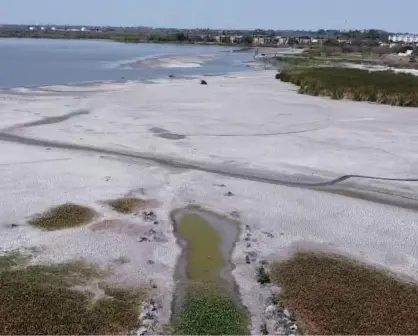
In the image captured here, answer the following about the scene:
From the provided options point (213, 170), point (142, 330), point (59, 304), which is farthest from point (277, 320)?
point (213, 170)

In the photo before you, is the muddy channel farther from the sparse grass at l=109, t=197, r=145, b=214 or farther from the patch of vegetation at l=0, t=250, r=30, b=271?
the patch of vegetation at l=0, t=250, r=30, b=271

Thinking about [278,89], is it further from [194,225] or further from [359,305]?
[359,305]

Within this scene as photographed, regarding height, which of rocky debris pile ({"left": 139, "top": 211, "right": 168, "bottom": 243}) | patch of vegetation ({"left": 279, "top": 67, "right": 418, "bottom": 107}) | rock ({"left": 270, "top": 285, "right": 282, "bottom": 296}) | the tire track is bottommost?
rocky debris pile ({"left": 139, "top": 211, "right": 168, "bottom": 243})

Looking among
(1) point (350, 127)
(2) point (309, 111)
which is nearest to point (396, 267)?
(1) point (350, 127)

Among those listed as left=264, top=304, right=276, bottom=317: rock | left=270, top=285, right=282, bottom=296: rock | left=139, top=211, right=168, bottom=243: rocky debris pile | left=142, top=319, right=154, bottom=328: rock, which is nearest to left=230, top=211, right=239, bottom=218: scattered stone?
left=139, top=211, right=168, bottom=243: rocky debris pile

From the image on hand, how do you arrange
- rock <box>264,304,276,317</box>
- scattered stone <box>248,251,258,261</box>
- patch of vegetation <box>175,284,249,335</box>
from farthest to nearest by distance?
scattered stone <box>248,251,258,261</box>, rock <box>264,304,276,317</box>, patch of vegetation <box>175,284,249,335</box>

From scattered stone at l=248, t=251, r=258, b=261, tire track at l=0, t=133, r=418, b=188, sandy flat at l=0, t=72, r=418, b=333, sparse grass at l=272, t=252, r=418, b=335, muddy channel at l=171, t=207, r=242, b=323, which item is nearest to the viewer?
sparse grass at l=272, t=252, r=418, b=335
